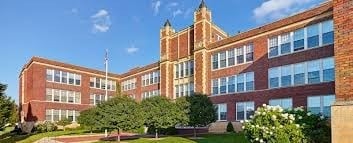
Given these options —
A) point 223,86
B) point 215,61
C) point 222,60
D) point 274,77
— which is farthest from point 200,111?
point 215,61

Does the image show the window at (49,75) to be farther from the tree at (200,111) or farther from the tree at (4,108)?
the tree at (200,111)

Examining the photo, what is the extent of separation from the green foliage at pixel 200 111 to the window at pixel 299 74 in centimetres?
811

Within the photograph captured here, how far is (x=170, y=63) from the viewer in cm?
5269

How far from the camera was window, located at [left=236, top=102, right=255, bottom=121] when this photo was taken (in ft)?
130

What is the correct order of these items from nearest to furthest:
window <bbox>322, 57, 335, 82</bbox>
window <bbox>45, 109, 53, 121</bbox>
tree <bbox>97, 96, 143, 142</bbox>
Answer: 1. window <bbox>322, 57, 335, 82</bbox>
2. tree <bbox>97, 96, 143, 142</bbox>
3. window <bbox>45, 109, 53, 121</bbox>

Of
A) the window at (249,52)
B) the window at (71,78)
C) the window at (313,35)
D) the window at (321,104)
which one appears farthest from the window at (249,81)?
the window at (71,78)

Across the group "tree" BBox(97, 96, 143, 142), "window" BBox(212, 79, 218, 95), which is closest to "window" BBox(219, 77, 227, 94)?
"window" BBox(212, 79, 218, 95)

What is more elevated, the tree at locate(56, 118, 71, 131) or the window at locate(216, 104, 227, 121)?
the window at locate(216, 104, 227, 121)

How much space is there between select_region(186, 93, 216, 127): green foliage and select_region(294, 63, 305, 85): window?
8107mm

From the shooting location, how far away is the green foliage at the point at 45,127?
54.6m

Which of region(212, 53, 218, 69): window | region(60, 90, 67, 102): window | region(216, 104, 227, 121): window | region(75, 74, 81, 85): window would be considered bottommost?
region(216, 104, 227, 121): window

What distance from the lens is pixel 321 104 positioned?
32.3 metres

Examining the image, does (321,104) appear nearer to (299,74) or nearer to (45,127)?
(299,74)

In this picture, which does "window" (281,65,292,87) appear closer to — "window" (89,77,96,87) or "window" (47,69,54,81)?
"window" (47,69,54,81)
